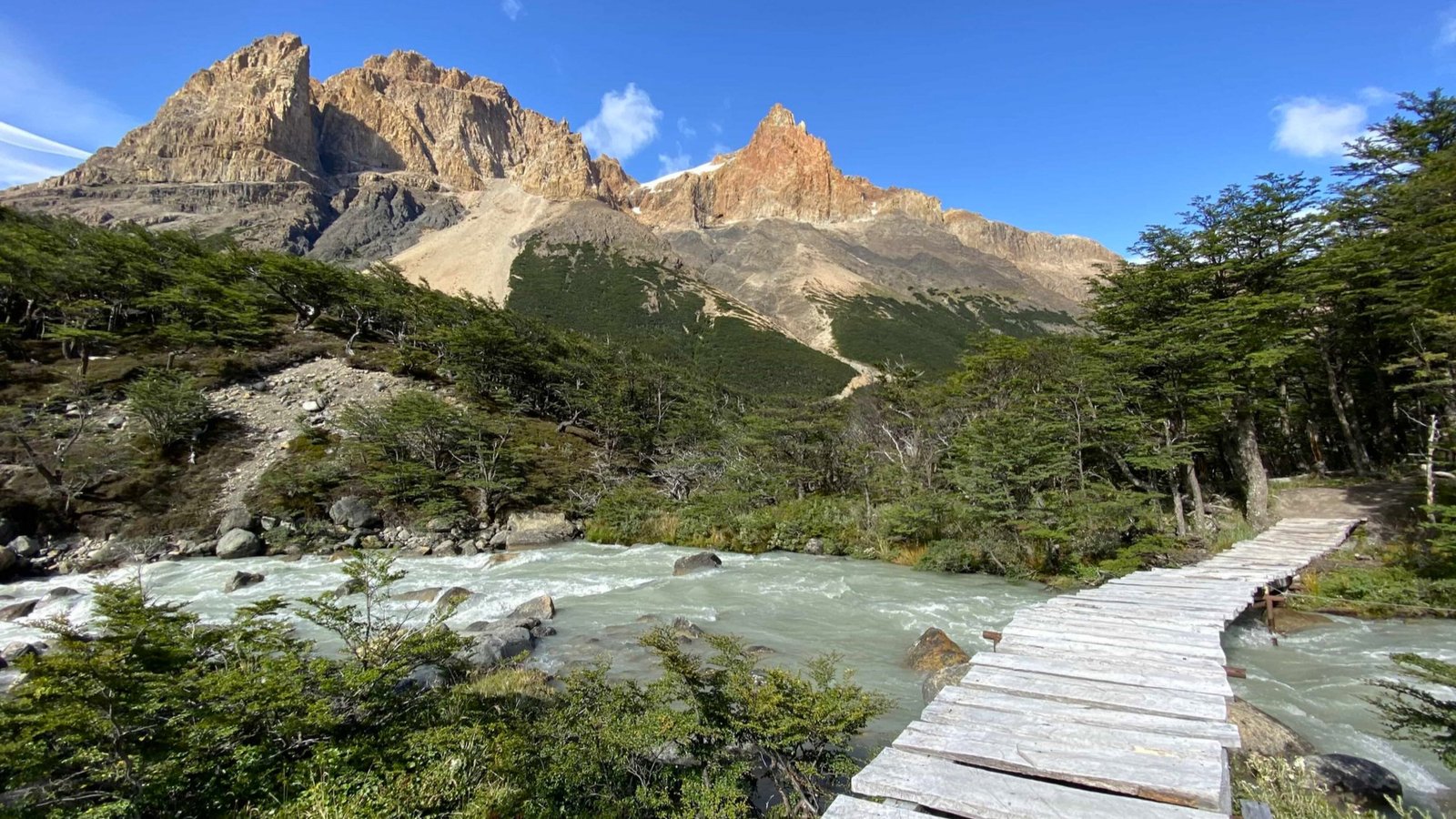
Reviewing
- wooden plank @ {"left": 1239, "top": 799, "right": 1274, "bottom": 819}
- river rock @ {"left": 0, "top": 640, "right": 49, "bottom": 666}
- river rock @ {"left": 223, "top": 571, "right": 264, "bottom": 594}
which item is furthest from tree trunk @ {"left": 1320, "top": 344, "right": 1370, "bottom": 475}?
river rock @ {"left": 223, "top": 571, "right": 264, "bottom": 594}

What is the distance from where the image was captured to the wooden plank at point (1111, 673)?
13.9ft

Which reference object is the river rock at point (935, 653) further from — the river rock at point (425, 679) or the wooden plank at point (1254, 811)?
the river rock at point (425, 679)

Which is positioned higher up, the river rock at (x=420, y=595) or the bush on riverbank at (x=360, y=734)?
the bush on riverbank at (x=360, y=734)

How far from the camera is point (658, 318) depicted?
98250 millimetres

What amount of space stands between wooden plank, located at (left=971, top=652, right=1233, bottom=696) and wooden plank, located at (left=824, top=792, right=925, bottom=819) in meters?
2.39

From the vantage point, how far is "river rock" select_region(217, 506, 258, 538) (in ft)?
63.5

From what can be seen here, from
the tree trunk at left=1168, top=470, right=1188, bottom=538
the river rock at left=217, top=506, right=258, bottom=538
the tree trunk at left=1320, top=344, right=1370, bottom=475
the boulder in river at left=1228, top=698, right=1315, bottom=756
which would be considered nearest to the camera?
the boulder in river at left=1228, top=698, right=1315, bottom=756

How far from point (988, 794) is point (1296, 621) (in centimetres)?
1052

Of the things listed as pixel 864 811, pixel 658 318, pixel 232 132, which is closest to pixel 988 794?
pixel 864 811

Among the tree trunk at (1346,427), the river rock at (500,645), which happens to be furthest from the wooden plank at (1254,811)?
the tree trunk at (1346,427)

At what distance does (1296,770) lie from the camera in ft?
15.0

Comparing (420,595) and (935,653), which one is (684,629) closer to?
(935,653)

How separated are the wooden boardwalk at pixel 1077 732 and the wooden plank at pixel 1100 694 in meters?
0.01

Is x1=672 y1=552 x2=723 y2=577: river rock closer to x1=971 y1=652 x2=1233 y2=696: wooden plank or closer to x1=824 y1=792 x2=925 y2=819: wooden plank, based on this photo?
x1=971 y1=652 x2=1233 y2=696: wooden plank
